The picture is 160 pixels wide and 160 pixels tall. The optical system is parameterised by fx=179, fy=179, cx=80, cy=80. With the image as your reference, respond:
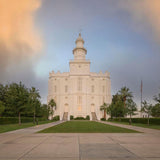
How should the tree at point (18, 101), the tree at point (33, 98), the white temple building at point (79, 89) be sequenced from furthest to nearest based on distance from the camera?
the white temple building at point (79, 89)
the tree at point (33, 98)
the tree at point (18, 101)

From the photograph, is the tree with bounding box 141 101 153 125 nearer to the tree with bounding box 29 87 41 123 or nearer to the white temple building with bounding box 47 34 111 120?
the tree with bounding box 29 87 41 123

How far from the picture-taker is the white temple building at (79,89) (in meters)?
71.3

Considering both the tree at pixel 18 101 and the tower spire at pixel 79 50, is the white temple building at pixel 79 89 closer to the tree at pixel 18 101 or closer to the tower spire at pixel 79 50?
the tower spire at pixel 79 50

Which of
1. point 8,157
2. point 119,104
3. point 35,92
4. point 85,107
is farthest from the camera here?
point 85,107

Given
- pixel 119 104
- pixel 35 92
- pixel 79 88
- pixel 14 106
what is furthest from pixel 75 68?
pixel 14 106

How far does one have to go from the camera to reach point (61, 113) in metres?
73.0

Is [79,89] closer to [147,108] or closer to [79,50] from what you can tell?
[79,50]

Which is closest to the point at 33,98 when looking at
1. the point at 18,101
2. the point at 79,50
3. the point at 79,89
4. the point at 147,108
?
the point at 18,101

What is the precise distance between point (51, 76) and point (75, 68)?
11802 mm

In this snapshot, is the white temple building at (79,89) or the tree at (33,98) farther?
the white temple building at (79,89)

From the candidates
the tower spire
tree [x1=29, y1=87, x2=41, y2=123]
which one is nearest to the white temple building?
the tower spire

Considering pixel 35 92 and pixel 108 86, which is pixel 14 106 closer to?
pixel 35 92

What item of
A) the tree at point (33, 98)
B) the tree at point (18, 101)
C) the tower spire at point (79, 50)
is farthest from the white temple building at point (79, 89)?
the tree at point (18, 101)

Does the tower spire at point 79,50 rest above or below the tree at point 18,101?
above
